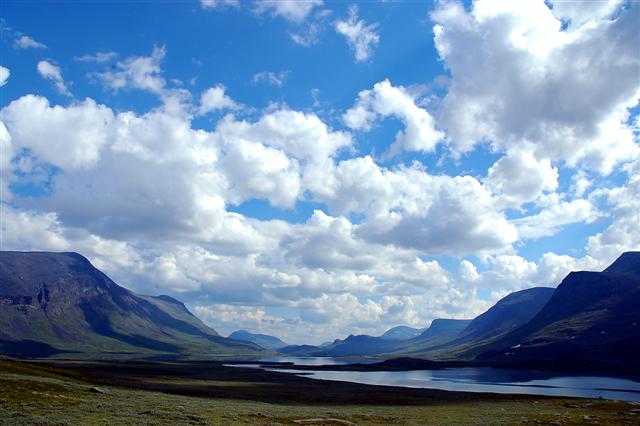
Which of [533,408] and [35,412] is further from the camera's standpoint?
[533,408]

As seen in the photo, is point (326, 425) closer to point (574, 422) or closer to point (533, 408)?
point (574, 422)

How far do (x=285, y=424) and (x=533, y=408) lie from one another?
5289 centimetres

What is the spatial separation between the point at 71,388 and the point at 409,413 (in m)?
54.8

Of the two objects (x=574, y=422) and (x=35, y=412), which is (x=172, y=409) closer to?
(x=35, y=412)

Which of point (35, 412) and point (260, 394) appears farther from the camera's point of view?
point (260, 394)

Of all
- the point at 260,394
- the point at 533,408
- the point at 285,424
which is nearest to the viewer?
the point at 285,424

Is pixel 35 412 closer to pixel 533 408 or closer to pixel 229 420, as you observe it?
pixel 229 420

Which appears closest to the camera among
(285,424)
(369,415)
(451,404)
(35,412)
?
(35,412)

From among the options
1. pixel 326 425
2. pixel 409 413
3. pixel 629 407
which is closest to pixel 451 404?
pixel 409 413

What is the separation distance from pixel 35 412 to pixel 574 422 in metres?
66.2

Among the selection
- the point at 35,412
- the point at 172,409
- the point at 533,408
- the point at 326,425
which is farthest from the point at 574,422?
the point at 35,412

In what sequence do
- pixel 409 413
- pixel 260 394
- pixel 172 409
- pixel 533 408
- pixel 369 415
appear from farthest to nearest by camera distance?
pixel 260 394, pixel 533 408, pixel 409 413, pixel 369 415, pixel 172 409

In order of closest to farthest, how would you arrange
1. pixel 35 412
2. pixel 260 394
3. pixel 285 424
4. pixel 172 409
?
pixel 35 412 < pixel 285 424 < pixel 172 409 < pixel 260 394

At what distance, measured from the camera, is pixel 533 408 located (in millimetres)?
90750
